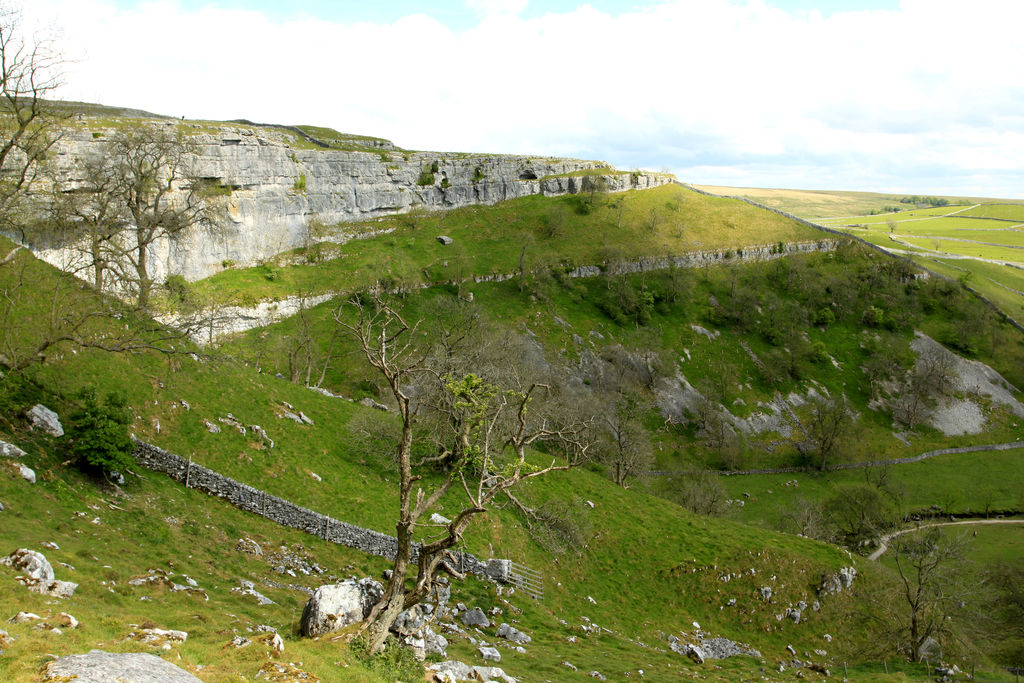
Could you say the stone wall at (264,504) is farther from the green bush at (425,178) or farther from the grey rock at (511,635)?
the green bush at (425,178)

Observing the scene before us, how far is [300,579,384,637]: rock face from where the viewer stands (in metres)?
15.0

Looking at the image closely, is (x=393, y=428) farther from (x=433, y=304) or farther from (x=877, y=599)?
(x=433, y=304)

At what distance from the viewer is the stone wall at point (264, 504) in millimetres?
24672

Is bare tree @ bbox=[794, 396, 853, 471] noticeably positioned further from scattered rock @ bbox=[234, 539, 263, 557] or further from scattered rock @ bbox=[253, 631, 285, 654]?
scattered rock @ bbox=[253, 631, 285, 654]

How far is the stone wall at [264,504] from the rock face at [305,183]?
155ft

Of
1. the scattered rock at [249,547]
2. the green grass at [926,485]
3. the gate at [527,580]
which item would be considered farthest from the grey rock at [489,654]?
the green grass at [926,485]

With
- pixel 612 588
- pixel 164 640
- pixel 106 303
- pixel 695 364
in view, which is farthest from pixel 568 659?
pixel 695 364

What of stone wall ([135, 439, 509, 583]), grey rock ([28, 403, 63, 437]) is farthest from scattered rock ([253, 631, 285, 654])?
grey rock ([28, 403, 63, 437])

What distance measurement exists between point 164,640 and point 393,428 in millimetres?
20930

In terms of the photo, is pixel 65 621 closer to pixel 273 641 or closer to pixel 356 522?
pixel 273 641

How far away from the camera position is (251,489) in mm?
25141

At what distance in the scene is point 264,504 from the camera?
25.0 m

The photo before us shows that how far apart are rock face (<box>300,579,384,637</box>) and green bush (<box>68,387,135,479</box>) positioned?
1150 cm

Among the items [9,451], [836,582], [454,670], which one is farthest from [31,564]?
[836,582]
